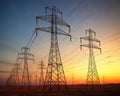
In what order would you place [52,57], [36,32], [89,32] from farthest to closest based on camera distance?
1. [89,32]
2. [52,57]
3. [36,32]

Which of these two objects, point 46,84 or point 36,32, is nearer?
point 36,32

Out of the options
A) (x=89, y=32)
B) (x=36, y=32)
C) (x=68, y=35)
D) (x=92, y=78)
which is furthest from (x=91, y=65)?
(x=36, y=32)

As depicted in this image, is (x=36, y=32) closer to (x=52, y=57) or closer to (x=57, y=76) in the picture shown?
(x=52, y=57)

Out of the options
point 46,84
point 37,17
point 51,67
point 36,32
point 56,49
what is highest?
point 37,17

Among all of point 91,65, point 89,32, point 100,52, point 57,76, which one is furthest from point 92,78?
point 57,76

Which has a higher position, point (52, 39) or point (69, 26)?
point (69, 26)

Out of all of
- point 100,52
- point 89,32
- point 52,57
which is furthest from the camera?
point 89,32

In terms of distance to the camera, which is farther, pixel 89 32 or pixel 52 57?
pixel 89 32

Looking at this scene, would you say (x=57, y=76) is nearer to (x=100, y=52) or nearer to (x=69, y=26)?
(x=69, y=26)

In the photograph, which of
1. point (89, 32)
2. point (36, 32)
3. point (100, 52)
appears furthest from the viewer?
point (89, 32)

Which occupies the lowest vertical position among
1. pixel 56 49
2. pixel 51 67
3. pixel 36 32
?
pixel 51 67
